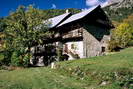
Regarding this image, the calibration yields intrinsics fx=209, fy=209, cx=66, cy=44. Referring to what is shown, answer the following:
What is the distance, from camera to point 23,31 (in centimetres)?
4278

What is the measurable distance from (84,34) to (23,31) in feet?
41.9

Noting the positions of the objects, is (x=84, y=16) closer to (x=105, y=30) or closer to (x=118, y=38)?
(x=105, y=30)

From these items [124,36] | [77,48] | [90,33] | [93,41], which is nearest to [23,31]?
[77,48]

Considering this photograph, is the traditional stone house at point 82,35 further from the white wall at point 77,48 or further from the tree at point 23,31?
the tree at point 23,31

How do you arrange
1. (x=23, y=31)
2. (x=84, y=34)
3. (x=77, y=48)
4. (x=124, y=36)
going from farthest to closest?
1. (x=124, y=36)
2. (x=77, y=48)
3. (x=84, y=34)
4. (x=23, y=31)

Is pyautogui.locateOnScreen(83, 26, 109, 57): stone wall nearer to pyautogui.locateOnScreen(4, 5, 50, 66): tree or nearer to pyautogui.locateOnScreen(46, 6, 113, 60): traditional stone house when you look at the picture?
pyautogui.locateOnScreen(46, 6, 113, 60): traditional stone house

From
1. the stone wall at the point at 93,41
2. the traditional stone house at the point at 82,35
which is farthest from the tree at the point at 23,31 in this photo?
the stone wall at the point at 93,41

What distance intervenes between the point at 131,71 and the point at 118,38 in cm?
4498

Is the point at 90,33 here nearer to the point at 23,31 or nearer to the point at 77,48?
the point at 77,48

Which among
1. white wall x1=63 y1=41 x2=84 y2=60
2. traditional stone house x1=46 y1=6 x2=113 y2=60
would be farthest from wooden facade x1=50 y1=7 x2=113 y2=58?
white wall x1=63 y1=41 x2=84 y2=60

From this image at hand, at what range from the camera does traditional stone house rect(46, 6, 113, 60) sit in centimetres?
4453

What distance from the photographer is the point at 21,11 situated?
1758 inches

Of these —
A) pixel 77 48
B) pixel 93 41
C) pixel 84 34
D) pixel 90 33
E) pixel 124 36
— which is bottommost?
pixel 77 48

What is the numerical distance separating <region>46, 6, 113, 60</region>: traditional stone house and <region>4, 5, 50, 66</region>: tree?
15.3 ft
